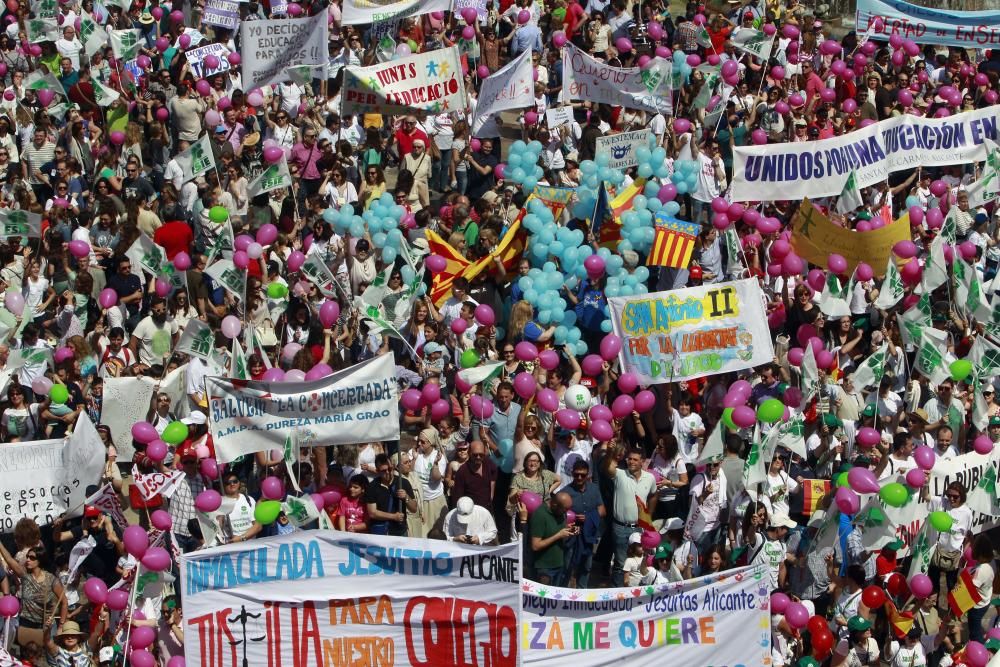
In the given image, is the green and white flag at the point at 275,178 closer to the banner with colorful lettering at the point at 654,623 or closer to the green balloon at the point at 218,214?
the green balloon at the point at 218,214

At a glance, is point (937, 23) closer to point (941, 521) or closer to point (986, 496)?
point (986, 496)

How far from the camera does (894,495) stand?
12.9 meters

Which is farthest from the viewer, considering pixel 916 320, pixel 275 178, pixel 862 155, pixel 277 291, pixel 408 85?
pixel 408 85

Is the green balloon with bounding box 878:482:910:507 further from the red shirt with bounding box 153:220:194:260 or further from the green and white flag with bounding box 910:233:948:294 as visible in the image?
the red shirt with bounding box 153:220:194:260

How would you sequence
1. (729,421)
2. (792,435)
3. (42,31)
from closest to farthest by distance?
(729,421)
(792,435)
(42,31)

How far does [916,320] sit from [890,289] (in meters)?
0.59

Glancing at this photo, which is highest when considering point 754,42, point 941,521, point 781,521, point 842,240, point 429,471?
point 754,42

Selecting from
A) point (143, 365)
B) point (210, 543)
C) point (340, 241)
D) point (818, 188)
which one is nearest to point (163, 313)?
point (143, 365)

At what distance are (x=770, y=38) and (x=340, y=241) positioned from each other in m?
6.15

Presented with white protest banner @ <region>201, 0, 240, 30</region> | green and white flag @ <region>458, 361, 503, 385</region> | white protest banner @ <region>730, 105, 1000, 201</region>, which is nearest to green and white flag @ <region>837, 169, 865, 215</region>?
white protest banner @ <region>730, 105, 1000, 201</region>

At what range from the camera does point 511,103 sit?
18250 millimetres

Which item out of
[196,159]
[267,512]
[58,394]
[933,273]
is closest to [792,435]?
[933,273]

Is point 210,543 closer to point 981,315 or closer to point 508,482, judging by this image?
point 508,482

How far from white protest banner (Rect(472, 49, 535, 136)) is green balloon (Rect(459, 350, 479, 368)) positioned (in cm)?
425
